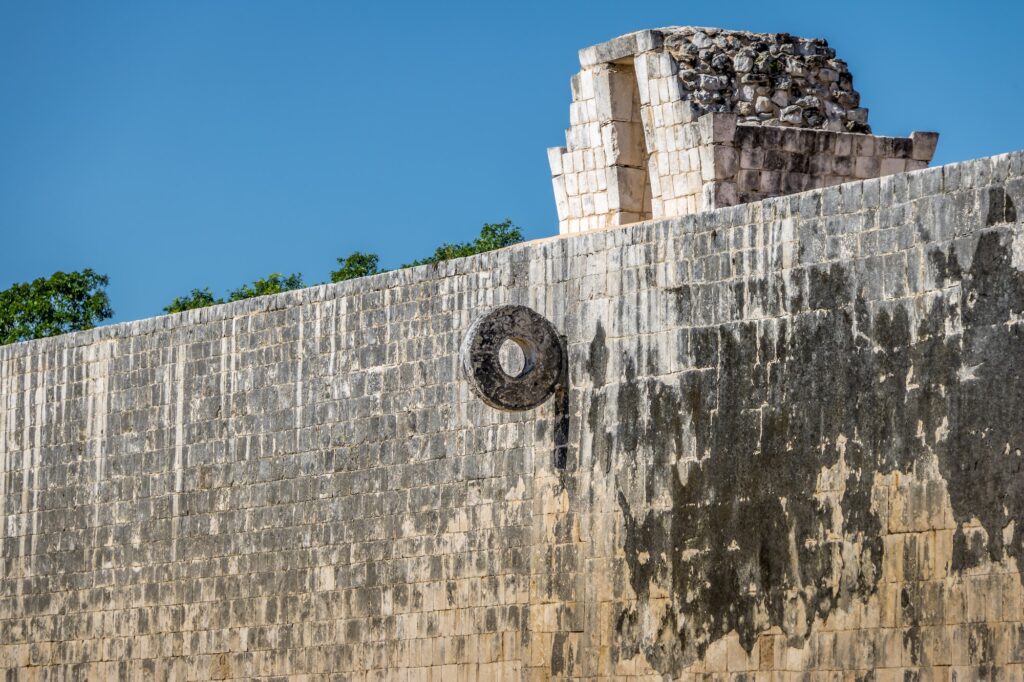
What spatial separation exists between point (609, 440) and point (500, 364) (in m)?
0.96

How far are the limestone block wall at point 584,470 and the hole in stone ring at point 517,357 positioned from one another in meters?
0.28

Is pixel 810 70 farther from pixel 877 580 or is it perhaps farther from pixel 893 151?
pixel 877 580

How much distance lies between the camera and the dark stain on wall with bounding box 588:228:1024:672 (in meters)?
11.6

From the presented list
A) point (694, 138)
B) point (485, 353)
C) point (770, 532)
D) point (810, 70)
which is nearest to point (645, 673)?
point (770, 532)

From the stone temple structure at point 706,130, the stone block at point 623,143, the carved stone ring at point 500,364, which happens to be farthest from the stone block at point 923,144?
the carved stone ring at point 500,364

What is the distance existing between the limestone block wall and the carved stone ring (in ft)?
0.48

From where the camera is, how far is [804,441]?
41.2 ft

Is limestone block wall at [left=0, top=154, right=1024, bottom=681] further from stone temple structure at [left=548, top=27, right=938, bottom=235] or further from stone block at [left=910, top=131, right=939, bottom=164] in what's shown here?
stone block at [left=910, top=131, right=939, bottom=164]

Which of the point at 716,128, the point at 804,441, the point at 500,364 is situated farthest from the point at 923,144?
the point at 804,441

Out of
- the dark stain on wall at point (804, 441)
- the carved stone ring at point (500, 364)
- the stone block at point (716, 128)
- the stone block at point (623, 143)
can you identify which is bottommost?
the dark stain on wall at point (804, 441)

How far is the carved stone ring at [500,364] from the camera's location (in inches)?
557

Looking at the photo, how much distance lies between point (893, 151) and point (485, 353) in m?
5.13

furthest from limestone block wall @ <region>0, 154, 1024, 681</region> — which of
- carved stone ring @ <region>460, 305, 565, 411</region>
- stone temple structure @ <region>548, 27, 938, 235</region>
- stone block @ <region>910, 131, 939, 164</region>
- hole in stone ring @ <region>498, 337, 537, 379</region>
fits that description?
stone block @ <region>910, 131, 939, 164</region>

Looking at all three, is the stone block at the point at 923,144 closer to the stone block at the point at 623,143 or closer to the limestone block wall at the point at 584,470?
the stone block at the point at 623,143
